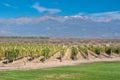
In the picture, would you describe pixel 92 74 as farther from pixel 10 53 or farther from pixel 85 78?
pixel 10 53

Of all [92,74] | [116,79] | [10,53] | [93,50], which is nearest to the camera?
[116,79]

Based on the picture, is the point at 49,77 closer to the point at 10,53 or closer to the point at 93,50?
the point at 10,53

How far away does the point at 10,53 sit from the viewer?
58.5 meters

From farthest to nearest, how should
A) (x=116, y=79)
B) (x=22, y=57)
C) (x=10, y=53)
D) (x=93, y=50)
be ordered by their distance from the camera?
(x=93, y=50) → (x=22, y=57) → (x=10, y=53) → (x=116, y=79)

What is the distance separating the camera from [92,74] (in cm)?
3581

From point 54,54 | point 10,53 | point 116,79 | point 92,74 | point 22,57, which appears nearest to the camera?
point 116,79

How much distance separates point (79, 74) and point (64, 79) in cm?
395

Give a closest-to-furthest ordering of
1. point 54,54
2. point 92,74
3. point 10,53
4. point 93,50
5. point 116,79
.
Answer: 1. point 116,79
2. point 92,74
3. point 10,53
4. point 54,54
5. point 93,50

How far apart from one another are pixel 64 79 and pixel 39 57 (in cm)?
3391

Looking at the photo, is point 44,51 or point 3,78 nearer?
point 3,78

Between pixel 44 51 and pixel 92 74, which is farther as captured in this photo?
pixel 44 51

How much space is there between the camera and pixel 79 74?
35.8 metres

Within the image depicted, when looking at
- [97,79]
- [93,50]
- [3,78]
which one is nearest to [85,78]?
[97,79]

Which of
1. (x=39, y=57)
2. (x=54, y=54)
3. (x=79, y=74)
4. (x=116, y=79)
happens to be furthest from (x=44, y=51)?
(x=116, y=79)
